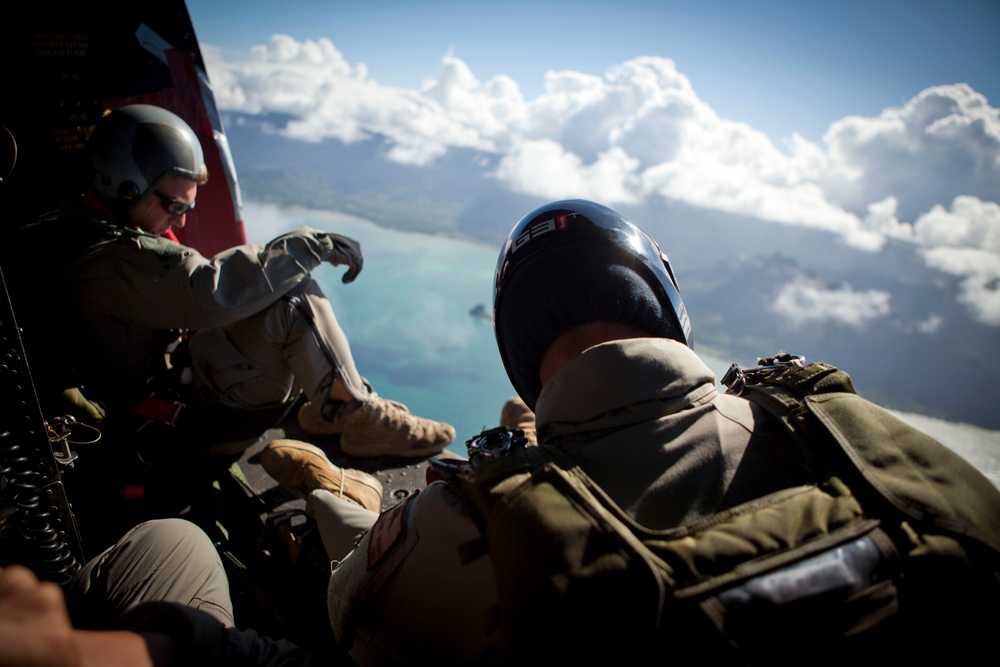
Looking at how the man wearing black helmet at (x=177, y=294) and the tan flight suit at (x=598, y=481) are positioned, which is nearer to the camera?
the tan flight suit at (x=598, y=481)

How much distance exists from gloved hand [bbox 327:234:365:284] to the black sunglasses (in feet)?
2.41

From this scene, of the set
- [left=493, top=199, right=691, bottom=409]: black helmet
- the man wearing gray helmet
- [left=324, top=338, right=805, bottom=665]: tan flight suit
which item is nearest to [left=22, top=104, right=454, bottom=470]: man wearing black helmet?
[left=493, top=199, right=691, bottom=409]: black helmet

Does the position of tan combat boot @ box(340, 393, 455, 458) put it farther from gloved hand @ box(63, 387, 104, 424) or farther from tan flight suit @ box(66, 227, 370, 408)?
gloved hand @ box(63, 387, 104, 424)

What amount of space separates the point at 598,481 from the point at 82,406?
2244 mm

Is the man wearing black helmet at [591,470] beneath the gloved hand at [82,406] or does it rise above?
above

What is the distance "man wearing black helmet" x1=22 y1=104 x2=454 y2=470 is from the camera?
2135mm

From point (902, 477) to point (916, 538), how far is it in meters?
0.11

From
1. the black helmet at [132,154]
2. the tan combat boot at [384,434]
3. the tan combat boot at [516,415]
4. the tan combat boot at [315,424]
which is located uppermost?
the black helmet at [132,154]

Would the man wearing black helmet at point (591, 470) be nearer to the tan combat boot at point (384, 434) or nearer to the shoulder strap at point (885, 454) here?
the shoulder strap at point (885, 454)

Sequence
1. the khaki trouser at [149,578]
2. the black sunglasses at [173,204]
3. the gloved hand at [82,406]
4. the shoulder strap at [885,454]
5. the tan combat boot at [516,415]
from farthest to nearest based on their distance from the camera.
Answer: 1. the tan combat boot at [516,415]
2. the black sunglasses at [173,204]
3. the gloved hand at [82,406]
4. the khaki trouser at [149,578]
5. the shoulder strap at [885,454]

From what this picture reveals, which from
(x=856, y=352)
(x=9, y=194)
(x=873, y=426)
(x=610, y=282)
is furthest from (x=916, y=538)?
Answer: (x=856, y=352)

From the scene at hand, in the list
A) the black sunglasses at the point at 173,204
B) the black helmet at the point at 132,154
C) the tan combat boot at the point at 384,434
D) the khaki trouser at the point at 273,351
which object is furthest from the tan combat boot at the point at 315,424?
the black helmet at the point at 132,154

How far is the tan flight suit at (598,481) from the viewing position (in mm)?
864

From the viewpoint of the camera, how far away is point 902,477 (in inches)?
30.1
